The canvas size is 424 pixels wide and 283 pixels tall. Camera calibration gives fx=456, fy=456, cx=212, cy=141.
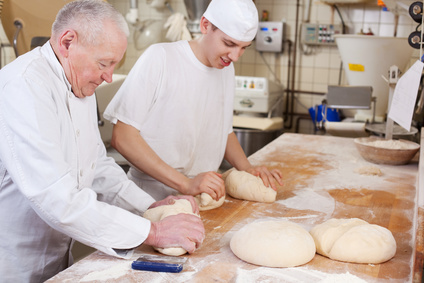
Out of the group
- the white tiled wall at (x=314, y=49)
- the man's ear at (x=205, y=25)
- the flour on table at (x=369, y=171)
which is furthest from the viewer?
the white tiled wall at (x=314, y=49)

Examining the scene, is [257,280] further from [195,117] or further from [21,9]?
[21,9]

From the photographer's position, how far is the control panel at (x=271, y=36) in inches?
190

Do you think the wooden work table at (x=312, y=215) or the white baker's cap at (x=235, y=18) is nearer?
the wooden work table at (x=312, y=215)

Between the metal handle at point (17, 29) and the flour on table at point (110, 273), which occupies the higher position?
the metal handle at point (17, 29)

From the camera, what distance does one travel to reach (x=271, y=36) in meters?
4.87

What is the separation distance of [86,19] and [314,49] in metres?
4.04

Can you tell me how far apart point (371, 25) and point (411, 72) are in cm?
284

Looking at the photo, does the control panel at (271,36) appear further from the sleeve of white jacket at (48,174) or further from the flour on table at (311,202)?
the sleeve of white jacket at (48,174)

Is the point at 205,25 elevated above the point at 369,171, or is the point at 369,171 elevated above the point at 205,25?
the point at 205,25

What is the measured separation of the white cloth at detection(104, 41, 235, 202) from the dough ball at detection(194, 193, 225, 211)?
357 mm

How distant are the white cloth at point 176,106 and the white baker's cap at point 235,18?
9.3 inches

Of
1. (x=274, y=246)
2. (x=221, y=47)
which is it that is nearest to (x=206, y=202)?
(x=274, y=246)

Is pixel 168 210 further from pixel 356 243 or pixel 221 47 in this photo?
pixel 221 47

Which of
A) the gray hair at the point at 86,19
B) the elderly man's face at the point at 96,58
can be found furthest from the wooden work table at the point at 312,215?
the gray hair at the point at 86,19
